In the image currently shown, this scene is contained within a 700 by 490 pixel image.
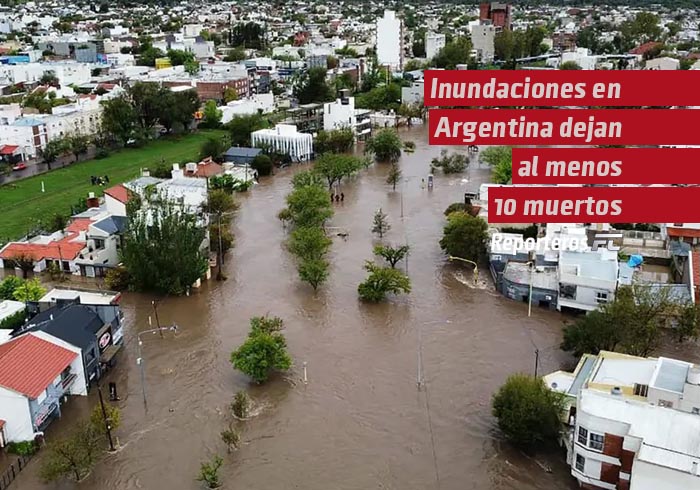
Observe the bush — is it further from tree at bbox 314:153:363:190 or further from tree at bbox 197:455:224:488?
tree at bbox 314:153:363:190

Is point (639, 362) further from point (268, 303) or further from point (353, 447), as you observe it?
point (268, 303)

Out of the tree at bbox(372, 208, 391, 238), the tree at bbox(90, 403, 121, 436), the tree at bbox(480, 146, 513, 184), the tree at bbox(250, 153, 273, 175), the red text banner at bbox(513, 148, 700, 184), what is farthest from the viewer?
the tree at bbox(250, 153, 273, 175)

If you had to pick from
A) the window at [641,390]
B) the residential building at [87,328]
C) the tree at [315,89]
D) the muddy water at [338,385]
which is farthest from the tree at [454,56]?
the window at [641,390]

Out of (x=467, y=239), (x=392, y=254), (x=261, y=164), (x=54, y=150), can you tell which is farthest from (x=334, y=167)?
(x=54, y=150)

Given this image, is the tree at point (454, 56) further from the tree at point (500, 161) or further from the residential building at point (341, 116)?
the tree at point (500, 161)

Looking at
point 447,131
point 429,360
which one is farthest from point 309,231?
point 447,131

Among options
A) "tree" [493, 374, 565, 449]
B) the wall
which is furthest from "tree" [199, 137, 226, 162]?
"tree" [493, 374, 565, 449]

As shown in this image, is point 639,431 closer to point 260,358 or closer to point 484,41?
point 260,358
